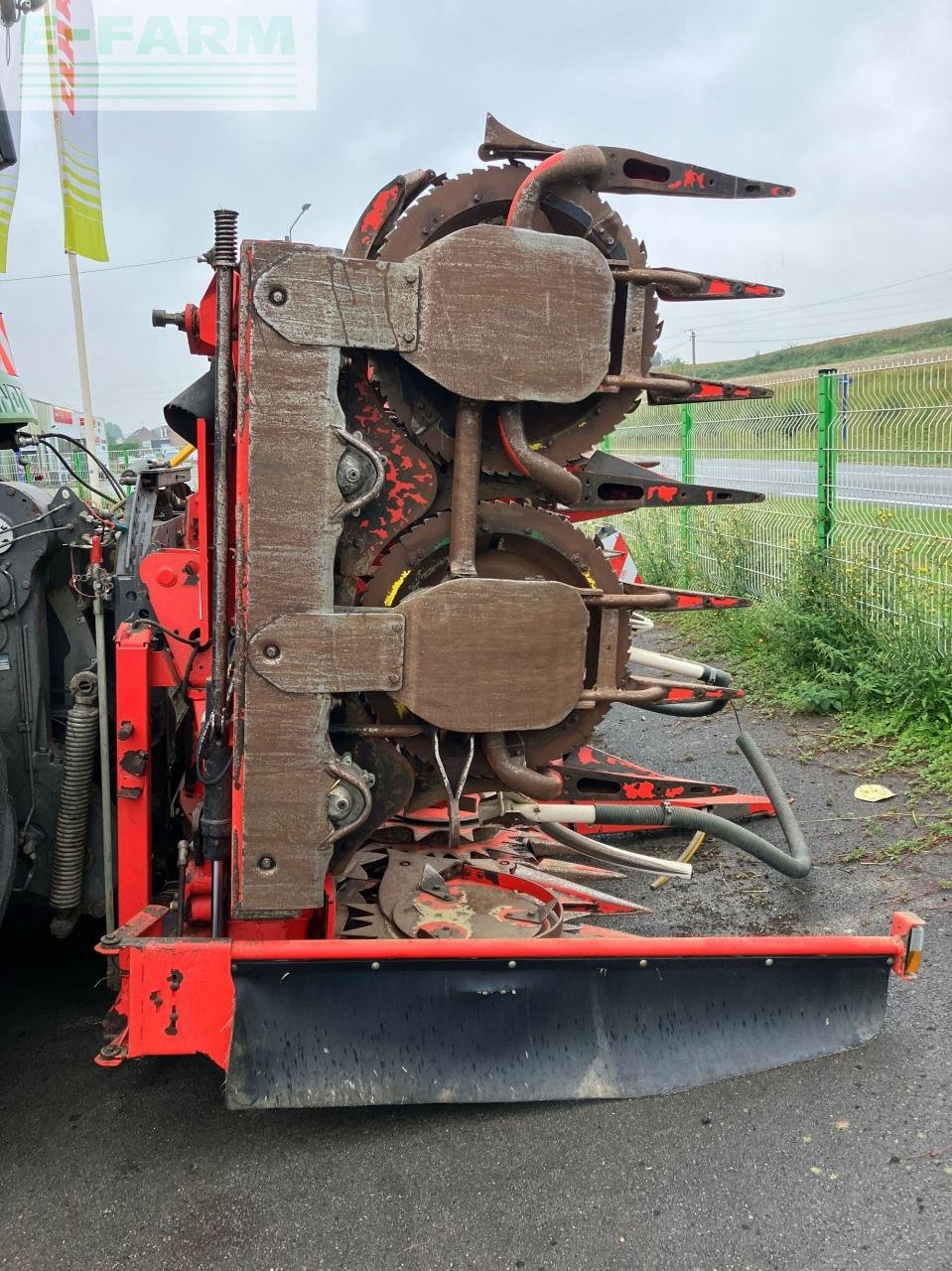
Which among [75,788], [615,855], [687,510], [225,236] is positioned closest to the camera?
[225,236]

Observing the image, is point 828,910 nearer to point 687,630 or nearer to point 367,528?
point 367,528

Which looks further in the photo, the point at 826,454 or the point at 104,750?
the point at 826,454

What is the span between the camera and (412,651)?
2.56 m

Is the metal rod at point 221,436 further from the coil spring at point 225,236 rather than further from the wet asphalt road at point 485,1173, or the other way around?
the wet asphalt road at point 485,1173

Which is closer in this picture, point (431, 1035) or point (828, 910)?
point (431, 1035)

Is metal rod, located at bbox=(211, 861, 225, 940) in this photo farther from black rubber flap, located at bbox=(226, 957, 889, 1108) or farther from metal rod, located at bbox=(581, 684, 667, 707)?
metal rod, located at bbox=(581, 684, 667, 707)

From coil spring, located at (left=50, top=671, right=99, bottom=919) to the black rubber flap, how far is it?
82 cm

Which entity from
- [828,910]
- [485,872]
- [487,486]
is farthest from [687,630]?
[487,486]

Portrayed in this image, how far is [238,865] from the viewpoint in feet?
8.47

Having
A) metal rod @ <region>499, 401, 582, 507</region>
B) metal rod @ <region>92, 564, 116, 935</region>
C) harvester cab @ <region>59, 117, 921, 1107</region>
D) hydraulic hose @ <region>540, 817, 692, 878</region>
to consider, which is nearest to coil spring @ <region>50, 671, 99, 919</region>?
metal rod @ <region>92, 564, 116, 935</region>

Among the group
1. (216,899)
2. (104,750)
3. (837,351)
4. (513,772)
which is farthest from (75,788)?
(837,351)

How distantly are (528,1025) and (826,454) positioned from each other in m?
5.43

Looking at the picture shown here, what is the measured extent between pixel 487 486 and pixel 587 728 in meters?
0.77

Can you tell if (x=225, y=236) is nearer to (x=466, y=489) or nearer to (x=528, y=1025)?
(x=466, y=489)
